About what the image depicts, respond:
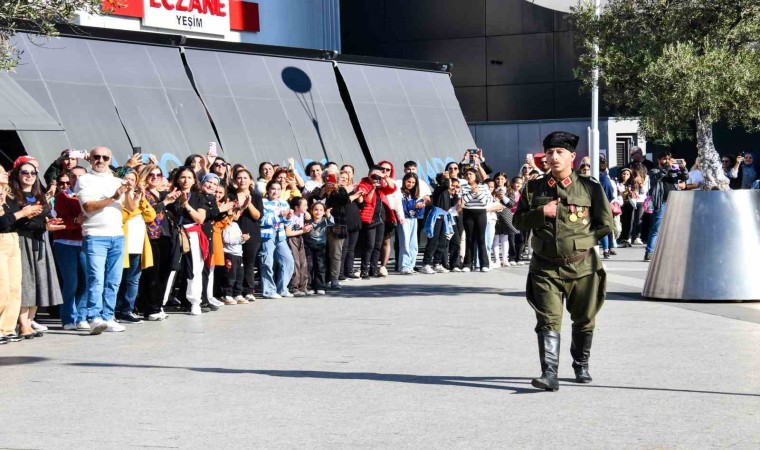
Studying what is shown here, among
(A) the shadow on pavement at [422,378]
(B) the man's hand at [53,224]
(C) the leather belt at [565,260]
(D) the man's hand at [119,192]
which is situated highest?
(D) the man's hand at [119,192]

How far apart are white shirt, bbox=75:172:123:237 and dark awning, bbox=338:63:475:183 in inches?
414

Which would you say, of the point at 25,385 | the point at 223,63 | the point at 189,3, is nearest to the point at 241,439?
the point at 25,385

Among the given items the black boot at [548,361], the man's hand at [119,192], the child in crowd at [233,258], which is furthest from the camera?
the child in crowd at [233,258]

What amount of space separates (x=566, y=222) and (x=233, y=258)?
7.04 metres

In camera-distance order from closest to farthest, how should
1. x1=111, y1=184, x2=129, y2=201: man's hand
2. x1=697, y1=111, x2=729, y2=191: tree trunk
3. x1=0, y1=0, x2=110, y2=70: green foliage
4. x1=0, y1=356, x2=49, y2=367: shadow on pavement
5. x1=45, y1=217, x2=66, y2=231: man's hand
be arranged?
1. x1=0, y1=0, x2=110, y2=70: green foliage
2. x1=0, y1=356, x2=49, y2=367: shadow on pavement
3. x1=111, y1=184, x2=129, y2=201: man's hand
4. x1=45, y1=217, x2=66, y2=231: man's hand
5. x1=697, y1=111, x2=729, y2=191: tree trunk

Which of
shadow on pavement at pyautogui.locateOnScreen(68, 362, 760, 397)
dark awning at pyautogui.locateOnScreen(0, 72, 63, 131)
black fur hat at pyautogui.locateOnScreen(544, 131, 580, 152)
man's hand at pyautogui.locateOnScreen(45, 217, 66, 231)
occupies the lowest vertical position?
shadow on pavement at pyautogui.locateOnScreen(68, 362, 760, 397)

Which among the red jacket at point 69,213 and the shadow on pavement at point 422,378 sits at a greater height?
the red jacket at point 69,213

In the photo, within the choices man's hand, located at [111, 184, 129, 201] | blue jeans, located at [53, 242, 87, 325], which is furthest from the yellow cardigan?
man's hand, located at [111, 184, 129, 201]

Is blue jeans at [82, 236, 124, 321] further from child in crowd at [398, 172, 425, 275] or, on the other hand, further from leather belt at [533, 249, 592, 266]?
child in crowd at [398, 172, 425, 275]

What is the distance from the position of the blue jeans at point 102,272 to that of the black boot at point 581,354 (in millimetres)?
5323

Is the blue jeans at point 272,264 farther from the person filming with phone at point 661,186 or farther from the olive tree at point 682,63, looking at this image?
the person filming with phone at point 661,186

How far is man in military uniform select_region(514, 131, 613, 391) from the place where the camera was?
353 inches

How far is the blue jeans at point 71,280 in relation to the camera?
12805mm

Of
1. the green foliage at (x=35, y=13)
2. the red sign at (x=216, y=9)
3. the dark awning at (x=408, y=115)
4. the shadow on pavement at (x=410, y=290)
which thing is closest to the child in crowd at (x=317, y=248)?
the shadow on pavement at (x=410, y=290)
